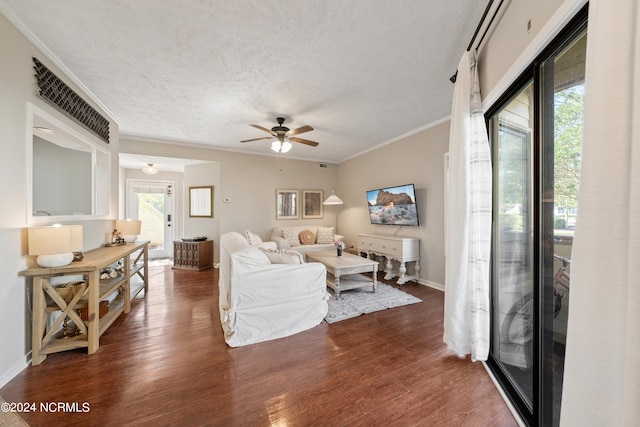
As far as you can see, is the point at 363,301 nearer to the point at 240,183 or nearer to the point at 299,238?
the point at 299,238

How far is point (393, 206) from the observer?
454 cm

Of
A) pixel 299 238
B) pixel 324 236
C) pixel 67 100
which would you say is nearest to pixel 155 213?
pixel 299 238

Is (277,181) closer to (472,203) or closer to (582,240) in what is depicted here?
(472,203)

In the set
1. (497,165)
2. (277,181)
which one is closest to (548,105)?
(497,165)

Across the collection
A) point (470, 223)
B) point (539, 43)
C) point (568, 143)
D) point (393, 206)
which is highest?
point (539, 43)

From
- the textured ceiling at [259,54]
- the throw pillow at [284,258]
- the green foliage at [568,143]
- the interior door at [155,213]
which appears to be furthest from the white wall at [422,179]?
the interior door at [155,213]

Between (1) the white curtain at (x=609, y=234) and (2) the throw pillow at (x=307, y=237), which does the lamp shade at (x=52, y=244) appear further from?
(2) the throw pillow at (x=307, y=237)

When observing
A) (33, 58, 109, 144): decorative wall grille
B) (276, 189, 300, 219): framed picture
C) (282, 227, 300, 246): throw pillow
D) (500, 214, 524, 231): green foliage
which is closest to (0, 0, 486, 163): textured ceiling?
(33, 58, 109, 144): decorative wall grille

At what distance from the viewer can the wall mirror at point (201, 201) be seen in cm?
541

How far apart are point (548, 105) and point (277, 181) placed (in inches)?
203

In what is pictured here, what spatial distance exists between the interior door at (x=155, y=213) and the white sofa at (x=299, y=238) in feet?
10.0

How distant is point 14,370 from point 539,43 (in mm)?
4082

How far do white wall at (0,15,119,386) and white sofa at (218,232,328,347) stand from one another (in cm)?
150

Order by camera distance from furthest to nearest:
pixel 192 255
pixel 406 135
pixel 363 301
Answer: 1. pixel 192 255
2. pixel 406 135
3. pixel 363 301
